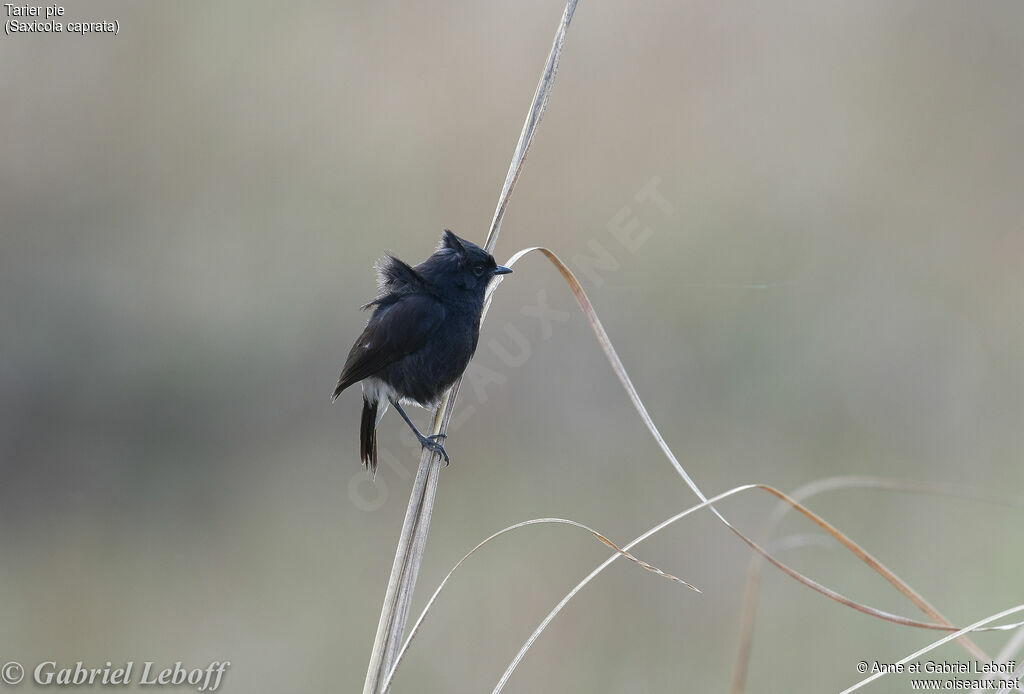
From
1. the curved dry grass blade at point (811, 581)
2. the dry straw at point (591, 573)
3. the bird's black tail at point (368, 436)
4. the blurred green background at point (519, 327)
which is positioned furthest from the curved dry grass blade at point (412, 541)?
the blurred green background at point (519, 327)

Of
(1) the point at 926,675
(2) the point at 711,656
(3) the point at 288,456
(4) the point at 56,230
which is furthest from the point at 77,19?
(1) the point at 926,675

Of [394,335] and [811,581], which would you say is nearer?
[811,581]

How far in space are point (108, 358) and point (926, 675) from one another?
571 cm

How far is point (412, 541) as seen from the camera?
239cm

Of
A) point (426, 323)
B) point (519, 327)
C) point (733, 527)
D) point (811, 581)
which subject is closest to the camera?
point (811, 581)

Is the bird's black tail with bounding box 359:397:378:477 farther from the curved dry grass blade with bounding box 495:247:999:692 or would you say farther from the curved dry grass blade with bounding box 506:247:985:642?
the curved dry grass blade with bounding box 495:247:999:692

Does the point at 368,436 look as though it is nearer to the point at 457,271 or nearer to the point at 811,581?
the point at 457,271

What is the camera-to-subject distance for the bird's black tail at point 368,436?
3943 millimetres

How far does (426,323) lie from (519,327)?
3.15 metres

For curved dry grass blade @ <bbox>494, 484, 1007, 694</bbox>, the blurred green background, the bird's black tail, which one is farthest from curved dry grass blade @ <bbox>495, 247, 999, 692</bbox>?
the blurred green background

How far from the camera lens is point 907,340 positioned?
22.7ft

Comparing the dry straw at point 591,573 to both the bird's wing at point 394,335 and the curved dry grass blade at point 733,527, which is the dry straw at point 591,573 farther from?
the bird's wing at point 394,335

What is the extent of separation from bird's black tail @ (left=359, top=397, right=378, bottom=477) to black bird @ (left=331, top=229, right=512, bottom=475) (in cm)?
30

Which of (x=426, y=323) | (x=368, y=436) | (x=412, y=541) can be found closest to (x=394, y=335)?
(x=426, y=323)
